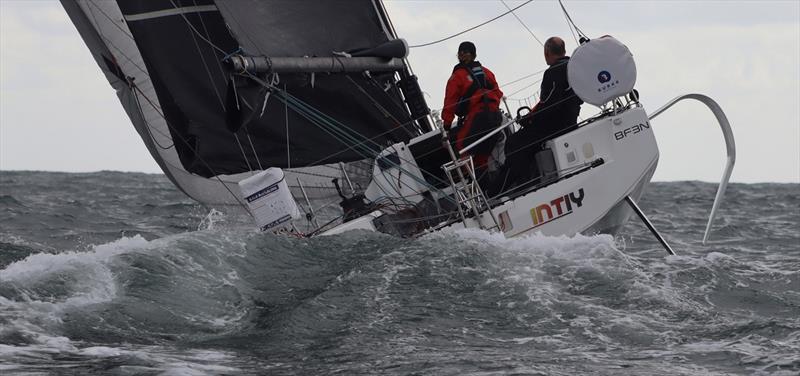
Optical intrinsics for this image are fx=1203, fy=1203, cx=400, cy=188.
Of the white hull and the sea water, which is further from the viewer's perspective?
the white hull

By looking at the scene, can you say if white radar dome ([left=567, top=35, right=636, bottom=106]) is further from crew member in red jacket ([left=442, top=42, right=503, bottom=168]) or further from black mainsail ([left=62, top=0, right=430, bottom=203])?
black mainsail ([left=62, top=0, right=430, bottom=203])

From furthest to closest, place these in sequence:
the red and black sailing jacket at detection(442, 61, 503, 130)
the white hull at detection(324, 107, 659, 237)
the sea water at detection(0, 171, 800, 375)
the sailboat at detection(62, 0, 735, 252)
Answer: the red and black sailing jacket at detection(442, 61, 503, 130), the sailboat at detection(62, 0, 735, 252), the white hull at detection(324, 107, 659, 237), the sea water at detection(0, 171, 800, 375)

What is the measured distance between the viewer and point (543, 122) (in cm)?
873

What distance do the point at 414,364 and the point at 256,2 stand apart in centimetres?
440

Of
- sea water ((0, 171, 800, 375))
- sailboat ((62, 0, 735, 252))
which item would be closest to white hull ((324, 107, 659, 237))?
sailboat ((62, 0, 735, 252))

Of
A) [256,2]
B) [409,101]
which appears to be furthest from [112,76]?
[409,101]

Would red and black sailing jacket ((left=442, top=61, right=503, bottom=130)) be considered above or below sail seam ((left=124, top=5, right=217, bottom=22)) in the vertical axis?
below

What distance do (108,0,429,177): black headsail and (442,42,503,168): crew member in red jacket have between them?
771 mm

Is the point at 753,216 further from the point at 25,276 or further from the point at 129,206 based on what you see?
the point at 25,276

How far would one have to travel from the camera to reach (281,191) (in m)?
8.19

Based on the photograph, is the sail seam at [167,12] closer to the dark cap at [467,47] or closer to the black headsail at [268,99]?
the black headsail at [268,99]

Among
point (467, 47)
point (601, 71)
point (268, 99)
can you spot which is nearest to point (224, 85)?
point (268, 99)

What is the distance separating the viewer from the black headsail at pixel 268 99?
9531mm

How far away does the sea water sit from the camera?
5.71 meters
